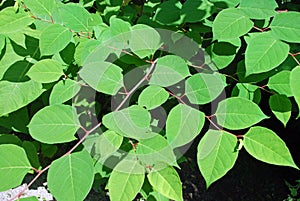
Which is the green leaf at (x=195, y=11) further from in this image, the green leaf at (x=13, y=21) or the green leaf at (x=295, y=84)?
the green leaf at (x=13, y=21)

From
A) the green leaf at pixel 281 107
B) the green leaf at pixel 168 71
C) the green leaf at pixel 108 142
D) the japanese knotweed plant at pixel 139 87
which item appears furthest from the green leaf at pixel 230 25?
the green leaf at pixel 108 142

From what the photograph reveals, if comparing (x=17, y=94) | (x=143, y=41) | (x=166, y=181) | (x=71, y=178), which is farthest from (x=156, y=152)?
(x=17, y=94)

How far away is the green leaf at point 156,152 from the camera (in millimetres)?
984

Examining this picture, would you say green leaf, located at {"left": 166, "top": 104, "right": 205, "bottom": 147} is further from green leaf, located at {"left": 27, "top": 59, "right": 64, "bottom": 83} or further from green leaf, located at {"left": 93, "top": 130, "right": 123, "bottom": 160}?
green leaf, located at {"left": 27, "top": 59, "right": 64, "bottom": 83}

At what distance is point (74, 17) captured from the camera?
1208 mm

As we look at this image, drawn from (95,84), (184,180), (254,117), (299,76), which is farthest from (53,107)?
(184,180)

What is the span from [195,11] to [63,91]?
0.41 metres

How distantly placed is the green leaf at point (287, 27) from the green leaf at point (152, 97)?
0.31 m

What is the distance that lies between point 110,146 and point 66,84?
0.76ft

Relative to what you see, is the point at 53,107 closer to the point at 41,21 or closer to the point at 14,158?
the point at 14,158

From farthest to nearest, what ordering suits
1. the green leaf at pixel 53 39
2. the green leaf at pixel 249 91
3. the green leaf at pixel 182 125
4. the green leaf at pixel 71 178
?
the green leaf at pixel 249 91 < the green leaf at pixel 53 39 < the green leaf at pixel 182 125 < the green leaf at pixel 71 178

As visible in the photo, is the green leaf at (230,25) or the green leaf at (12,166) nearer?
the green leaf at (12,166)

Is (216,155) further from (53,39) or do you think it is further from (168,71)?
(53,39)

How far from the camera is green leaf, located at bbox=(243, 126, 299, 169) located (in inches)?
37.3
